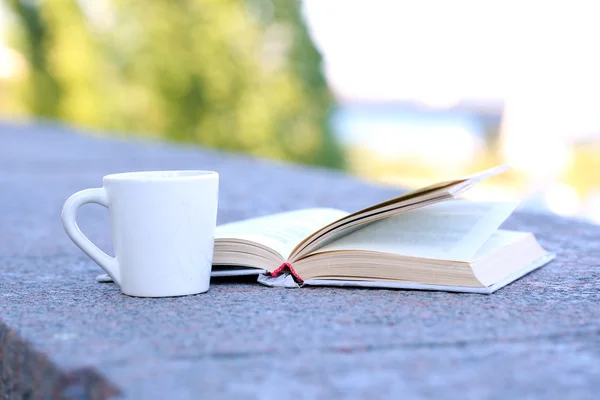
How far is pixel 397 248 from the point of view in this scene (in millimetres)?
913

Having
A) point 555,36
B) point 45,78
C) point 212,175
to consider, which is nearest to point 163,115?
point 45,78

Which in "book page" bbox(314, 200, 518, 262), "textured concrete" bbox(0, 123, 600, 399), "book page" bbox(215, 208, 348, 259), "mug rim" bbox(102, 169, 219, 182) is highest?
"mug rim" bbox(102, 169, 219, 182)

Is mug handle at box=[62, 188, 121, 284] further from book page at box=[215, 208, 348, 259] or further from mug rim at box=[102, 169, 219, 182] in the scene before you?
book page at box=[215, 208, 348, 259]

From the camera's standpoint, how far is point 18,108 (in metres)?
9.65

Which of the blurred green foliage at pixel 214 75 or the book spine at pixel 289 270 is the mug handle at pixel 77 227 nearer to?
the book spine at pixel 289 270

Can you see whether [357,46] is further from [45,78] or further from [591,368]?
[591,368]

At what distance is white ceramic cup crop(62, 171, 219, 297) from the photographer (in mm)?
865

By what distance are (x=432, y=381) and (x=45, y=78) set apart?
9.23 metres

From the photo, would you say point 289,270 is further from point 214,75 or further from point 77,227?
point 214,75

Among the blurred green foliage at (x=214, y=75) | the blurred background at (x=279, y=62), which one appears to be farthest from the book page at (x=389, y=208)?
the blurred green foliage at (x=214, y=75)

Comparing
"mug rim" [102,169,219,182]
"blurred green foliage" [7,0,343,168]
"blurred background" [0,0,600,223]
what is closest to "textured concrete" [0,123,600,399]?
"mug rim" [102,169,219,182]

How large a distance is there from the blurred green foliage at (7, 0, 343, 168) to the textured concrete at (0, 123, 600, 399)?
6570 millimetres

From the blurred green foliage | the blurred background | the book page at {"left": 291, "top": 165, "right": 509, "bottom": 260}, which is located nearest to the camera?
the book page at {"left": 291, "top": 165, "right": 509, "bottom": 260}

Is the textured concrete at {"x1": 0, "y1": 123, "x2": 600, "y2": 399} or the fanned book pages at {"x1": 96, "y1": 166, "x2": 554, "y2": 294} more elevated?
the fanned book pages at {"x1": 96, "y1": 166, "x2": 554, "y2": 294}
